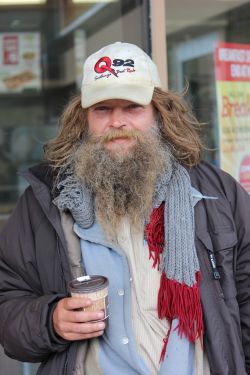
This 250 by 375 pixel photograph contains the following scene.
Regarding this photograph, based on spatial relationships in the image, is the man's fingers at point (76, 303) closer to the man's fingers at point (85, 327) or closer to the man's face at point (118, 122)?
the man's fingers at point (85, 327)

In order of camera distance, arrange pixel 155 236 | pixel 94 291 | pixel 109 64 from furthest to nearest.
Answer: pixel 109 64 < pixel 155 236 < pixel 94 291

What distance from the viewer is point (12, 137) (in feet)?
21.4

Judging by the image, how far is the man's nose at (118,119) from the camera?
1931 mm

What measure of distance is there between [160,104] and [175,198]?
1.34ft

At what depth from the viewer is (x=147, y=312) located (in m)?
1.82

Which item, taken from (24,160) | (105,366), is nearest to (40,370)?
(105,366)

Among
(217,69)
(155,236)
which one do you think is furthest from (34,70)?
(155,236)

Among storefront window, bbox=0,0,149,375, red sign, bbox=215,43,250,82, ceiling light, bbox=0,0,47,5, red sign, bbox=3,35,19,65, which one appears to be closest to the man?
red sign, bbox=215,43,250,82

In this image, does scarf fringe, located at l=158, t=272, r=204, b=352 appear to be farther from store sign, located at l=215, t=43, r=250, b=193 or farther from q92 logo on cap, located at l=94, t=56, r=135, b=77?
store sign, located at l=215, t=43, r=250, b=193

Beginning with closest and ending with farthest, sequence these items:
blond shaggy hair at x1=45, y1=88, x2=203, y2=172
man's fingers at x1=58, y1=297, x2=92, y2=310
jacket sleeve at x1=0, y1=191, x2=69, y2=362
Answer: man's fingers at x1=58, y1=297, x2=92, y2=310 < jacket sleeve at x1=0, y1=191, x2=69, y2=362 < blond shaggy hair at x1=45, y1=88, x2=203, y2=172

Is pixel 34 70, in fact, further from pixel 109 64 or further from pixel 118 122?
pixel 118 122

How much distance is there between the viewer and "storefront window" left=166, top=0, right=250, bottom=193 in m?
3.83

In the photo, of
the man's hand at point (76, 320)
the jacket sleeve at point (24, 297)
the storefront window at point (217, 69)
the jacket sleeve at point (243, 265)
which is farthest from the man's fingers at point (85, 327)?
the storefront window at point (217, 69)

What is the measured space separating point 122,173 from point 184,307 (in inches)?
20.2
